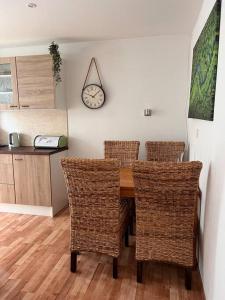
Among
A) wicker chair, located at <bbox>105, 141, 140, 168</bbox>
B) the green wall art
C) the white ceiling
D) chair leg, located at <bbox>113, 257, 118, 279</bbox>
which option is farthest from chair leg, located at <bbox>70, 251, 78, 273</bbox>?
the white ceiling

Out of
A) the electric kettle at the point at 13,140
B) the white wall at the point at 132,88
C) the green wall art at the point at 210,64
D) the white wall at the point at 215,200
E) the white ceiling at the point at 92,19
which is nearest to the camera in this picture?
the white wall at the point at 215,200

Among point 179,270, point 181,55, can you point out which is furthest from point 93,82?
point 179,270

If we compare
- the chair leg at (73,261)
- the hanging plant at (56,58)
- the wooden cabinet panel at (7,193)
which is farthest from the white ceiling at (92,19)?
the chair leg at (73,261)

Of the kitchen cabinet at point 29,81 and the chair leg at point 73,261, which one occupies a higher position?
the kitchen cabinet at point 29,81

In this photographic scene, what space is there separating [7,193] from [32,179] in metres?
0.47

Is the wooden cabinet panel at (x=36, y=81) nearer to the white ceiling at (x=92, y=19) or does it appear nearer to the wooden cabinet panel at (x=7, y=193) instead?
the white ceiling at (x=92, y=19)

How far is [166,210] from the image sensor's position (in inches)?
74.4

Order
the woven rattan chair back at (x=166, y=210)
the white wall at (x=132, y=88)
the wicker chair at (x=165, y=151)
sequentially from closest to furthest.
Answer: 1. the woven rattan chair back at (x=166, y=210)
2. the wicker chair at (x=165, y=151)
3. the white wall at (x=132, y=88)

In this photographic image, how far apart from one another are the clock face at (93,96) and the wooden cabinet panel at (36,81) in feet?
1.63

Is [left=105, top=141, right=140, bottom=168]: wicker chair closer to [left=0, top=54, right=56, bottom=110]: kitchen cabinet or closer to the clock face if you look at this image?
the clock face

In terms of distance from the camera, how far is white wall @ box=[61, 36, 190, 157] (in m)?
3.41

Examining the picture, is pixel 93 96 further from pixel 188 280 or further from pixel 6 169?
pixel 188 280

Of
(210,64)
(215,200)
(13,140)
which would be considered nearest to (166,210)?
(215,200)

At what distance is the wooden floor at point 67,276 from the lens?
6.35ft
